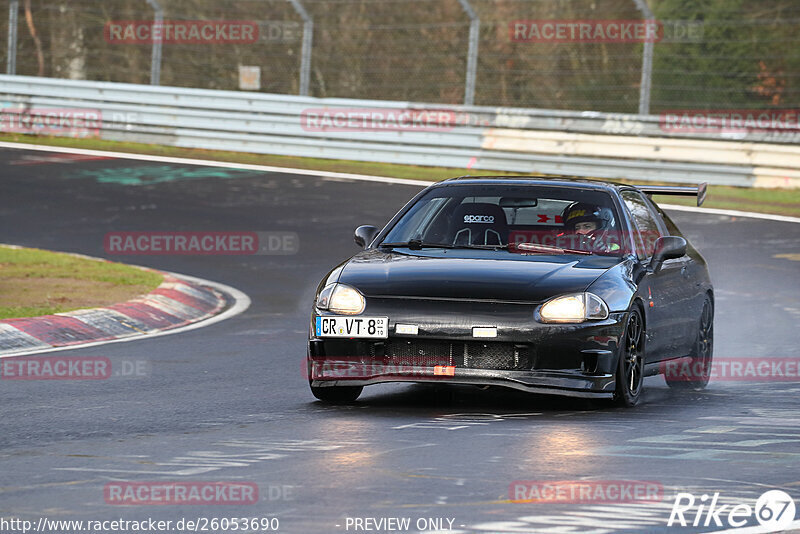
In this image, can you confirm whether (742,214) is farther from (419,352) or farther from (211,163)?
(419,352)

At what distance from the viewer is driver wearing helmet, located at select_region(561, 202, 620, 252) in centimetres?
941

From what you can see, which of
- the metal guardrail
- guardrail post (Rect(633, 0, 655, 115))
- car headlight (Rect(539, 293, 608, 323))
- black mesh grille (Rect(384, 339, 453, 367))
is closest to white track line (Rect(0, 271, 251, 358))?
black mesh grille (Rect(384, 339, 453, 367))

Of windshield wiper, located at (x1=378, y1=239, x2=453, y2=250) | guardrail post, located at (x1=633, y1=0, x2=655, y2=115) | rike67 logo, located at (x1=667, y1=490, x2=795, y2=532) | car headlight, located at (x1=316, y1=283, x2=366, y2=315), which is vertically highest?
guardrail post, located at (x1=633, y1=0, x2=655, y2=115)

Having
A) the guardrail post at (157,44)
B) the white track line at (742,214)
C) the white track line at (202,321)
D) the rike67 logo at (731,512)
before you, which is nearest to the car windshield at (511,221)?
the white track line at (202,321)

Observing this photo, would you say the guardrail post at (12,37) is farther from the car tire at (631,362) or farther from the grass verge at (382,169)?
the car tire at (631,362)

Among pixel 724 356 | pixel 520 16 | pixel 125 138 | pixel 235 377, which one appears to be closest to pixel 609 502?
pixel 235 377

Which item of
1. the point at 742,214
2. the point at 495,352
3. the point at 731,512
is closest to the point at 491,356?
the point at 495,352

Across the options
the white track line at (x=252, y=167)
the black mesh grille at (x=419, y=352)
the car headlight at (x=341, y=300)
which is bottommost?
the black mesh grille at (x=419, y=352)

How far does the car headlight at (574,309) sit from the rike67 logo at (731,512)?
7.42ft

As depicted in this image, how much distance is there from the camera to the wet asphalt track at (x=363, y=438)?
5.80 meters

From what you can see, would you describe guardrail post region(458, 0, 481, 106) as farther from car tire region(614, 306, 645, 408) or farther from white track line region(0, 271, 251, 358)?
car tire region(614, 306, 645, 408)

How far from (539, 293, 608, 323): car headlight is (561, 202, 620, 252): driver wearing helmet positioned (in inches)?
41.2

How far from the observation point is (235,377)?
391 inches

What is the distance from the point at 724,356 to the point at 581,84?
22577 millimetres
